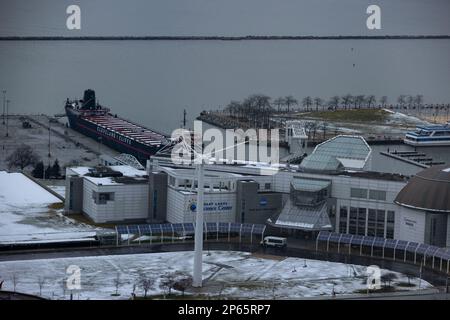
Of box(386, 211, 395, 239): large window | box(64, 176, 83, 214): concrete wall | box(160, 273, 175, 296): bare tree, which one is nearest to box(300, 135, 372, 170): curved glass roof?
box(386, 211, 395, 239): large window

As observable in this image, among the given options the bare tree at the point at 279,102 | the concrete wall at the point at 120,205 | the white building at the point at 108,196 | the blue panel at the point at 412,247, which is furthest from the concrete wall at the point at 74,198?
the bare tree at the point at 279,102

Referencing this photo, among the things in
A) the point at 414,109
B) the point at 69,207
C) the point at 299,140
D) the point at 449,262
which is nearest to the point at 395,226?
the point at 449,262

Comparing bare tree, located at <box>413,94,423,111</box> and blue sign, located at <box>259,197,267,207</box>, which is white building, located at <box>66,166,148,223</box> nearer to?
blue sign, located at <box>259,197,267,207</box>

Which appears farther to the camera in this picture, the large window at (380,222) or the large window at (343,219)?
the large window at (343,219)

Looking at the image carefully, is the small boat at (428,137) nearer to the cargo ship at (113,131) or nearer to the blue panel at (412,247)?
the cargo ship at (113,131)
